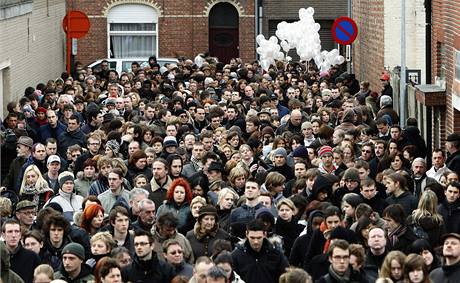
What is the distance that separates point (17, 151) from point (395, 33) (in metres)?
15.6

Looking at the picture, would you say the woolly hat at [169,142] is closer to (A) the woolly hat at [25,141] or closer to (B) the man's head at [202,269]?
(A) the woolly hat at [25,141]

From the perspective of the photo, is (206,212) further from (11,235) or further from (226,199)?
(11,235)

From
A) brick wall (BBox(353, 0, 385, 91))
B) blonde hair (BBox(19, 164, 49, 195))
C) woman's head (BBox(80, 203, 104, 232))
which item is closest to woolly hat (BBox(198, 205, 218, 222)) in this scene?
woman's head (BBox(80, 203, 104, 232))

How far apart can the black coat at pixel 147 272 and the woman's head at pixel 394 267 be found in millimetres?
2096

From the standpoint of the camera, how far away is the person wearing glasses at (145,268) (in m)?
15.2

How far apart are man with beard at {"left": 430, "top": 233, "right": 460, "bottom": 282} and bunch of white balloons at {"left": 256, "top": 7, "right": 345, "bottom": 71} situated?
1163 inches

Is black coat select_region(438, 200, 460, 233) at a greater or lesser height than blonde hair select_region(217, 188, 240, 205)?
lesser

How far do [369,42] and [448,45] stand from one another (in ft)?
45.4

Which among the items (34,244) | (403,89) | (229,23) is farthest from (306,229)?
(229,23)

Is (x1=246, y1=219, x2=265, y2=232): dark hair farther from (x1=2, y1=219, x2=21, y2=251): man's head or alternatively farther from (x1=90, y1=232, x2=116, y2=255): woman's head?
(x1=2, y1=219, x2=21, y2=251): man's head

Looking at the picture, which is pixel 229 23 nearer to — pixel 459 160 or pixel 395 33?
pixel 395 33

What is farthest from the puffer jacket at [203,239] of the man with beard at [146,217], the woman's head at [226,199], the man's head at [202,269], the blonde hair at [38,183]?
the blonde hair at [38,183]

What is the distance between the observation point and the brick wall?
128 ft

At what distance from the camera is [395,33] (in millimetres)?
37812
